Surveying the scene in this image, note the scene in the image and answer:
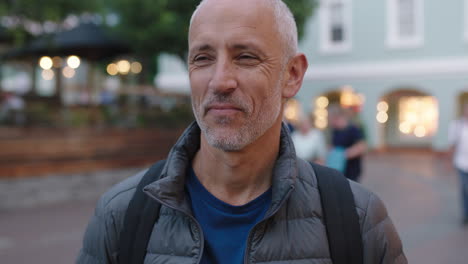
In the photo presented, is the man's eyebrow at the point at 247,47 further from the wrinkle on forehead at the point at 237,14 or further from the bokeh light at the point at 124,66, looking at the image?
the bokeh light at the point at 124,66

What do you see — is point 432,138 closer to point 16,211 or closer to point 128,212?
point 16,211

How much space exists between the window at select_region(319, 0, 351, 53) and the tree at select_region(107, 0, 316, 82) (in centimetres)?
844

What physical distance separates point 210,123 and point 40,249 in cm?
590

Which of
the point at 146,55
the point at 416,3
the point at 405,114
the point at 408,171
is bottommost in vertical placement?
the point at 408,171

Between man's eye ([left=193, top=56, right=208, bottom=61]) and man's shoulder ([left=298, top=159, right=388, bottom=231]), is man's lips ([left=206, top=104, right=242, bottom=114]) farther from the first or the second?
man's shoulder ([left=298, top=159, right=388, bottom=231])

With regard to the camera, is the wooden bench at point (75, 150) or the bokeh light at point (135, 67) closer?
the wooden bench at point (75, 150)

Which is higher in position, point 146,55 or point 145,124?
point 146,55

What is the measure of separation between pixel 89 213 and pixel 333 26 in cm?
1666

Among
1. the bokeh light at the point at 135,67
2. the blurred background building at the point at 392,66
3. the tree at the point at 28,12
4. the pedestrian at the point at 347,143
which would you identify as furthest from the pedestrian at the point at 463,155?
the bokeh light at the point at 135,67

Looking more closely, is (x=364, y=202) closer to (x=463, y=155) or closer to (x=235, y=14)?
(x=235, y=14)

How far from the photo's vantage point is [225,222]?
1582 mm

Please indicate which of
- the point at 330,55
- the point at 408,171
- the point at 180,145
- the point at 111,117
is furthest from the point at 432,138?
the point at 180,145

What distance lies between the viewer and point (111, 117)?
12.4 m

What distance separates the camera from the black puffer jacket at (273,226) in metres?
1.52
